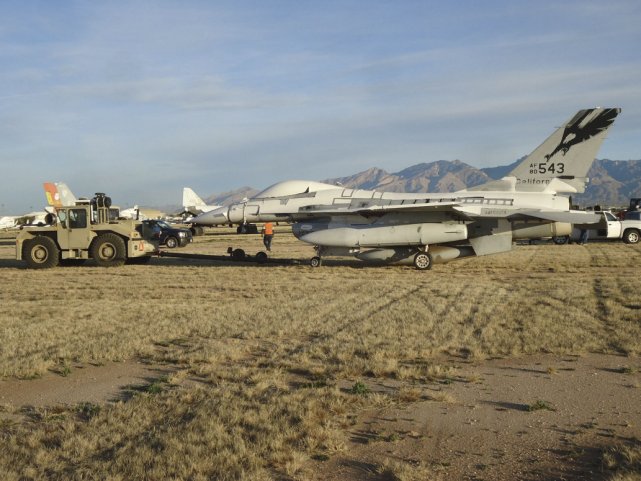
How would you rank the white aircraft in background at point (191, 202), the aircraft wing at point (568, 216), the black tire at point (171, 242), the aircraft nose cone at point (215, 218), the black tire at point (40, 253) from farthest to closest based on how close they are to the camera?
the white aircraft in background at point (191, 202) < the black tire at point (171, 242) < the aircraft nose cone at point (215, 218) < the black tire at point (40, 253) < the aircraft wing at point (568, 216)

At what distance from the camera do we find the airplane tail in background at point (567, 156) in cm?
2033

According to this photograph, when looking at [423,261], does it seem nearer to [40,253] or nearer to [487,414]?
[40,253]

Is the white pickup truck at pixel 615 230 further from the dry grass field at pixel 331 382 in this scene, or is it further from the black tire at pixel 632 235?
the dry grass field at pixel 331 382

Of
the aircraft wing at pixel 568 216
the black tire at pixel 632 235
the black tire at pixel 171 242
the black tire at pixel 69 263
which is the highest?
the aircraft wing at pixel 568 216

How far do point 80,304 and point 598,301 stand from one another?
36.0 ft

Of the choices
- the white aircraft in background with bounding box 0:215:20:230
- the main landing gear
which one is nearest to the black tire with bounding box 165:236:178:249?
the main landing gear

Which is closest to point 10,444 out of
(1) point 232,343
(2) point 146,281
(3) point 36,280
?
(1) point 232,343

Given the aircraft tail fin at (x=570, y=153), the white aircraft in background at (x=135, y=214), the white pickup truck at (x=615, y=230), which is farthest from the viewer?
the white aircraft in background at (x=135, y=214)

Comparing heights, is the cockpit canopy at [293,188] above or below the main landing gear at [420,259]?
above

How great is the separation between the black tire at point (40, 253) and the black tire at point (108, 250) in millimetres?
1310

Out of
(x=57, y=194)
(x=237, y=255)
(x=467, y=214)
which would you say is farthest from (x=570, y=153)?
(x=57, y=194)

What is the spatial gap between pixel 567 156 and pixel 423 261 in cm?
615

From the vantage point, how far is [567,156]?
→ 2048cm

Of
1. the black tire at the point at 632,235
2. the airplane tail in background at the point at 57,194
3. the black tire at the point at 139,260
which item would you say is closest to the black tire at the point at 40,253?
the black tire at the point at 139,260
